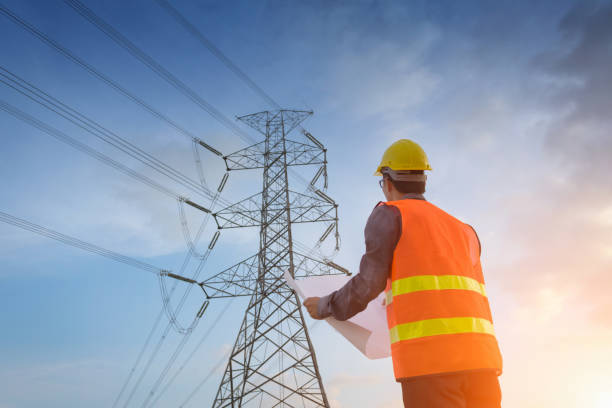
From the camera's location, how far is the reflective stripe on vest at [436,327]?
6.40 feet

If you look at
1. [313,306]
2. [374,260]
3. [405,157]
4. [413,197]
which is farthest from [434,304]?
[405,157]

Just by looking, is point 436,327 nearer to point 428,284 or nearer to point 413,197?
point 428,284

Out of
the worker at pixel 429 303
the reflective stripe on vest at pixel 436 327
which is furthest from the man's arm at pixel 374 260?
the reflective stripe on vest at pixel 436 327

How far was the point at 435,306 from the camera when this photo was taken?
78.2 inches

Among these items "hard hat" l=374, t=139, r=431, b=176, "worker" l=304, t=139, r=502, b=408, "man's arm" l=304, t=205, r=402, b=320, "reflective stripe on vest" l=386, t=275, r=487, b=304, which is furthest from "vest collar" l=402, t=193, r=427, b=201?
"reflective stripe on vest" l=386, t=275, r=487, b=304

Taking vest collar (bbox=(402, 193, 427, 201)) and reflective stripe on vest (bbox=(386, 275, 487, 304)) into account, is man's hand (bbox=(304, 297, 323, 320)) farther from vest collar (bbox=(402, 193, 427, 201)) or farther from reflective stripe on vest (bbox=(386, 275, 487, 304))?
vest collar (bbox=(402, 193, 427, 201))

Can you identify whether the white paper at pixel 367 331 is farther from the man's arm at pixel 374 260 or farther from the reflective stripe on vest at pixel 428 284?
the reflective stripe on vest at pixel 428 284

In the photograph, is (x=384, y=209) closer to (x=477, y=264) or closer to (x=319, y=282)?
(x=477, y=264)

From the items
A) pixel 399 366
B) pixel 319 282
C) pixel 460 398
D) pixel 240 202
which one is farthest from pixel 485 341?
pixel 240 202

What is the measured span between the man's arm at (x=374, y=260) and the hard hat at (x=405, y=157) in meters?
0.42

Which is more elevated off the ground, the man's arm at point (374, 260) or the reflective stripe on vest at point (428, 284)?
the man's arm at point (374, 260)

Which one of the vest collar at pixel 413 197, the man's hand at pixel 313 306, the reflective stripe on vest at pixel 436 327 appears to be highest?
the vest collar at pixel 413 197

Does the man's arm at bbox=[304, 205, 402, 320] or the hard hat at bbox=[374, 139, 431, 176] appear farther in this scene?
the hard hat at bbox=[374, 139, 431, 176]

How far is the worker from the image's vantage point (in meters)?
1.91
